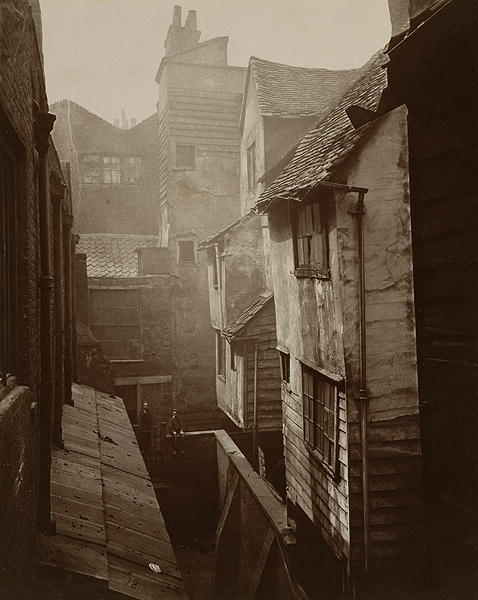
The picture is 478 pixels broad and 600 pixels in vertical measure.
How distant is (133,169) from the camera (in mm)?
28828

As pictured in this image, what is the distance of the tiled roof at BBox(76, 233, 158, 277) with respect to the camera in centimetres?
2322

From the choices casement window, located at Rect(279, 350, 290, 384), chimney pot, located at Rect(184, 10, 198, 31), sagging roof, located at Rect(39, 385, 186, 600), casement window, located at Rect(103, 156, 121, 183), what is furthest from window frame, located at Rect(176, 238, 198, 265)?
sagging roof, located at Rect(39, 385, 186, 600)

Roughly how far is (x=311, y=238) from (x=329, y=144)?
1748 mm

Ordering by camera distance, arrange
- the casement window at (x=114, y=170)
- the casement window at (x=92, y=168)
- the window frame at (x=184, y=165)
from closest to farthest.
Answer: the window frame at (x=184, y=165), the casement window at (x=92, y=168), the casement window at (x=114, y=170)

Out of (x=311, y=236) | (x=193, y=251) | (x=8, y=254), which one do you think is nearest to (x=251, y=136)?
(x=193, y=251)

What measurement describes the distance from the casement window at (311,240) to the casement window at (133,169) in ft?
68.7

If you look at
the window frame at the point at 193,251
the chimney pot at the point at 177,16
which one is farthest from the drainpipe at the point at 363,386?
the chimney pot at the point at 177,16

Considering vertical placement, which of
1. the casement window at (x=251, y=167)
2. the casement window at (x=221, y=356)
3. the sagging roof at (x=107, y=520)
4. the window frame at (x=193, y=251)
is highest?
the casement window at (x=251, y=167)

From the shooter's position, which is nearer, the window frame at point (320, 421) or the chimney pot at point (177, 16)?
the window frame at point (320, 421)

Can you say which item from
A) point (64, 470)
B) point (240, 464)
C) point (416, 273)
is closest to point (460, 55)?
point (416, 273)

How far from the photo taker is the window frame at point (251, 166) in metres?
18.3

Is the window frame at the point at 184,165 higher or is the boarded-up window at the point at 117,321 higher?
the window frame at the point at 184,165

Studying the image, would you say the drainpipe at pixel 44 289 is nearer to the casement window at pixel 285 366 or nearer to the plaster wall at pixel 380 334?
the plaster wall at pixel 380 334

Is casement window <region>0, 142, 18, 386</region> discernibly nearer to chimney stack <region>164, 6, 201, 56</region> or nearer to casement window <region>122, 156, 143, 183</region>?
chimney stack <region>164, 6, 201, 56</region>
